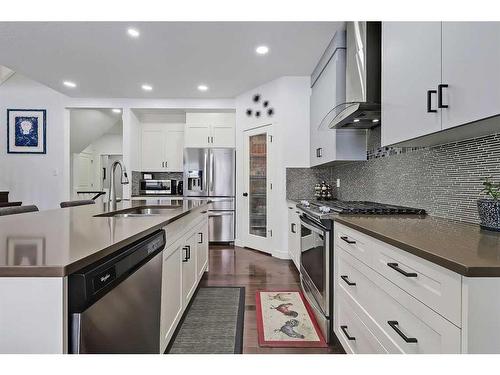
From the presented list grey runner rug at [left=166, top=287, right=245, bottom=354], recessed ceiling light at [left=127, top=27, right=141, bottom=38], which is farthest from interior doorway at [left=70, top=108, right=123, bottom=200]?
grey runner rug at [left=166, top=287, right=245, bottom=354]

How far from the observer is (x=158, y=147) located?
19.7ft

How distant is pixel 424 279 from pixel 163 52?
3.61m

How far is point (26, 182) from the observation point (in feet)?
18.7

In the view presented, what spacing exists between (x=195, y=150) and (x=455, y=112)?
4496mm

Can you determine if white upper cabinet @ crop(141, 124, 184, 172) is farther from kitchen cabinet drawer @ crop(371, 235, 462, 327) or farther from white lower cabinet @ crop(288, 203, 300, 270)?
kitchen cabinet drawer @ crop(371, 235, 462, 327)

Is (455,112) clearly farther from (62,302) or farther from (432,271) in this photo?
(62,302)

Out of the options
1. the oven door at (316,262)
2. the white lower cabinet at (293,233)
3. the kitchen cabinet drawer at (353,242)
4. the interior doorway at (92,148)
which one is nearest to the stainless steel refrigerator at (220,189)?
the white lower cabinet at (293,233)

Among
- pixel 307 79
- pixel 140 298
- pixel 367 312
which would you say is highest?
pixel 307 79

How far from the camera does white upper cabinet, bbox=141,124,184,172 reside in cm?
600

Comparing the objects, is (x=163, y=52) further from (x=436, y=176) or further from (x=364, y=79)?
(x=436, y=176)

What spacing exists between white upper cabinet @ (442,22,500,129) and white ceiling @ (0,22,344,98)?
1953mm

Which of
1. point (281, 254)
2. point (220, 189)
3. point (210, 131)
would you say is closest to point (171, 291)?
point (281, 254)

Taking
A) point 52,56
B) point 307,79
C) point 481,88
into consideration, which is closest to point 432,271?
point 481,88

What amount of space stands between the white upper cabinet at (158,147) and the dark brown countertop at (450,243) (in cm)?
499
